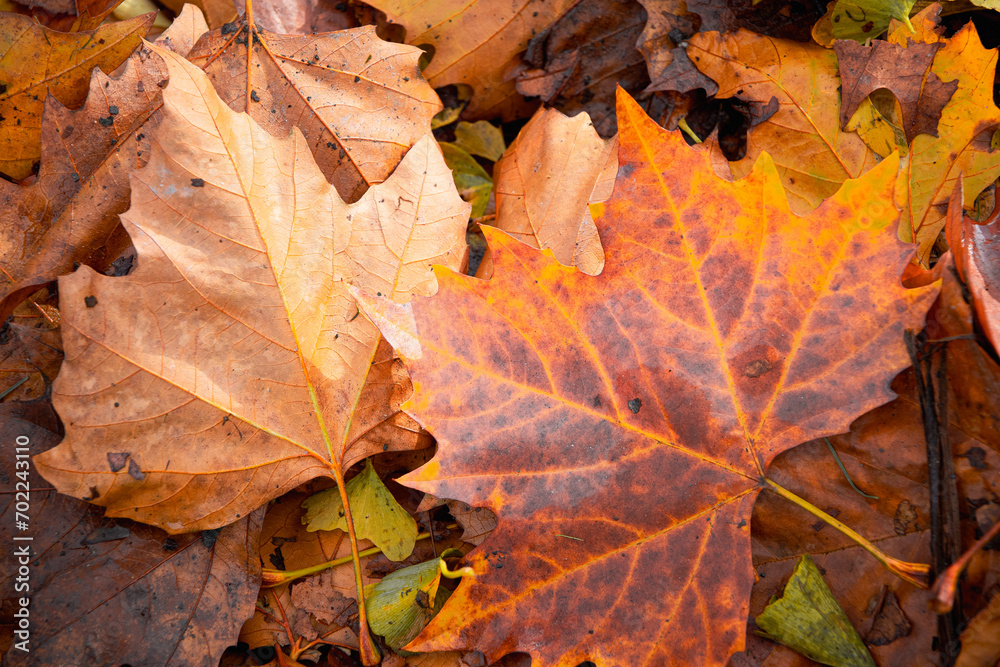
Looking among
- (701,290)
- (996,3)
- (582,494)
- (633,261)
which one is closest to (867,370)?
(701,290)

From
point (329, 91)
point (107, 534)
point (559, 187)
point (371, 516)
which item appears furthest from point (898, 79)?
point (107, 534)

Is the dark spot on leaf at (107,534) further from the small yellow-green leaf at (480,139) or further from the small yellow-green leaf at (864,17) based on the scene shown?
the small yellow-green leaf at (864,17)

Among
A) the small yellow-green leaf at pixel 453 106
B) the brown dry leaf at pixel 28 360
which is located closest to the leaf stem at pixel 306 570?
the brown dry leaf at pixel 28 360

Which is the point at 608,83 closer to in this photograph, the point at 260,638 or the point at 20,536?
the point at 260,638

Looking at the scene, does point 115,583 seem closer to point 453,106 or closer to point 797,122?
point 453,106

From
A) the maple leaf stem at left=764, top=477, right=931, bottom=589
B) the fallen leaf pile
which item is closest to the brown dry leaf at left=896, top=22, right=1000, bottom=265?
the fallen leaf pile

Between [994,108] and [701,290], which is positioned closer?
[701,290]

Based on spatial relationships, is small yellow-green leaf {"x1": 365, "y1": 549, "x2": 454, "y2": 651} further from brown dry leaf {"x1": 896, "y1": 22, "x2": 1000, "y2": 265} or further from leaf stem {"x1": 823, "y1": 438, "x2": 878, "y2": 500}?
brown dry leaf {"x1": 896, "y1": 22, "x2": 1000, "y2": 265}
